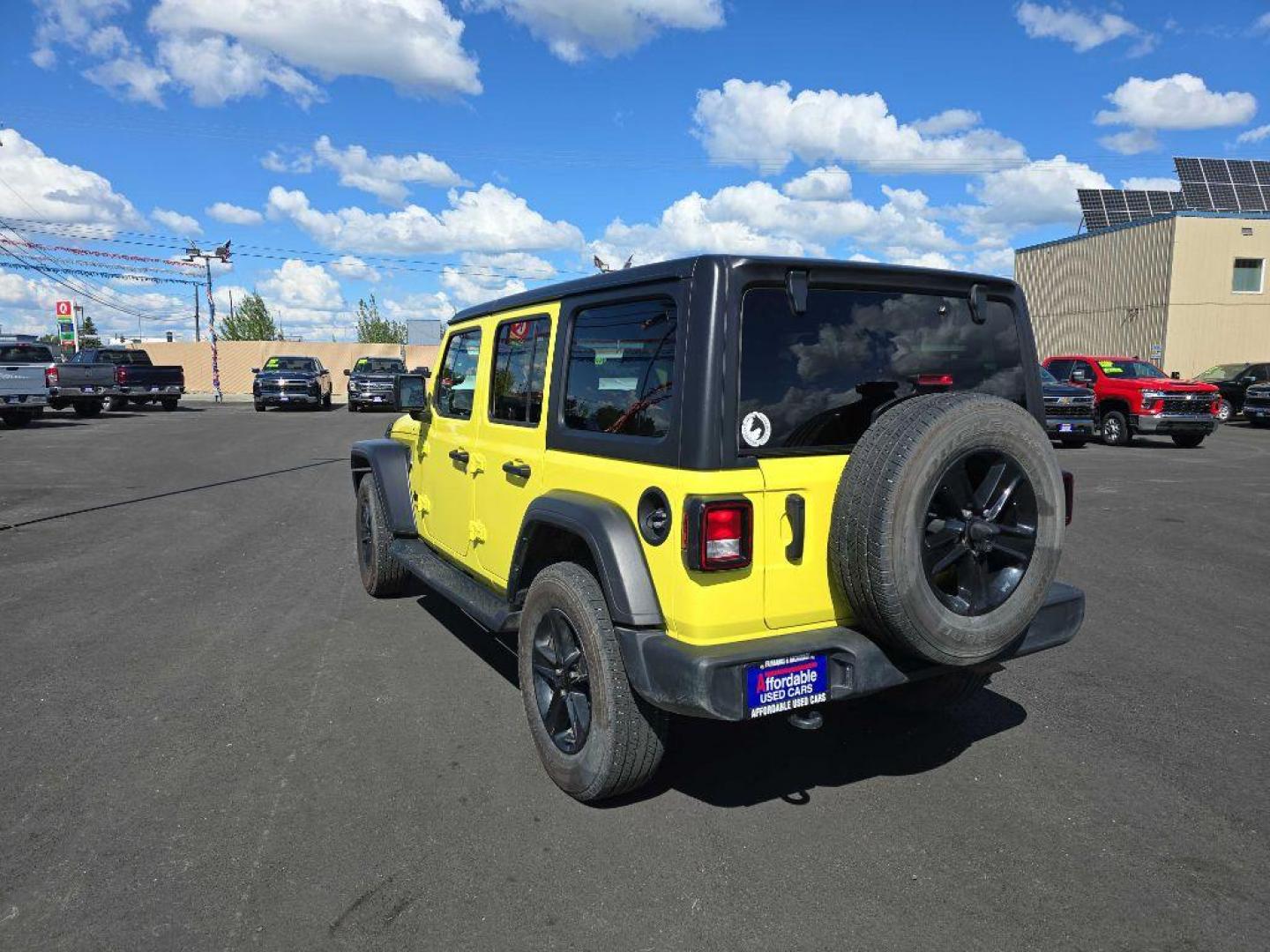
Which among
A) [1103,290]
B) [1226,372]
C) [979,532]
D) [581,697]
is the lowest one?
[581,697]

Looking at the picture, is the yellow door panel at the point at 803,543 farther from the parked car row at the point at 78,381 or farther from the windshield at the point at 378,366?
A: the windshield at the point at 378,366

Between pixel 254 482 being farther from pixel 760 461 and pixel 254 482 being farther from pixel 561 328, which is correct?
pixel 760 461

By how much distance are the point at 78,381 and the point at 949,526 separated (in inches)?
1110

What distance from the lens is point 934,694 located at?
13.4ft

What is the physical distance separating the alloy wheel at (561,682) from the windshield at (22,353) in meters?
22.4

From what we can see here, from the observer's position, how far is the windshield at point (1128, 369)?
A: 18.5 meters

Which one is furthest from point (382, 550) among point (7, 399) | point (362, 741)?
point (7, 399)

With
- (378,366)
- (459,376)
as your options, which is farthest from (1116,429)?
(378,366)

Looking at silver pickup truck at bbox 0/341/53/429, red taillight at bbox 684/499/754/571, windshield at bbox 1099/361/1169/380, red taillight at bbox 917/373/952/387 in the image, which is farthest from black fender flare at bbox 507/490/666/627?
silver pickup truck at bbox 0/341/53/429

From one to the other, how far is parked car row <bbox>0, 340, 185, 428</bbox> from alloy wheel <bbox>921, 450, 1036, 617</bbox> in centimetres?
2346

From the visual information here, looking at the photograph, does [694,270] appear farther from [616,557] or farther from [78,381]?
[78,381]

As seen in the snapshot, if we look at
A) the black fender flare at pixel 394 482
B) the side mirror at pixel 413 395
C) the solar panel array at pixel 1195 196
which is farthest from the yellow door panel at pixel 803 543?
the solar panel array at pixel 1195 196

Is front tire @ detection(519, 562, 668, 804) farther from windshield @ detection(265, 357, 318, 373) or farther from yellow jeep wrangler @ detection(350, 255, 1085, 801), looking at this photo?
windshield @ detection(265, 357, 318, 373)

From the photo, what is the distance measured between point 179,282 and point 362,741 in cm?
5497
